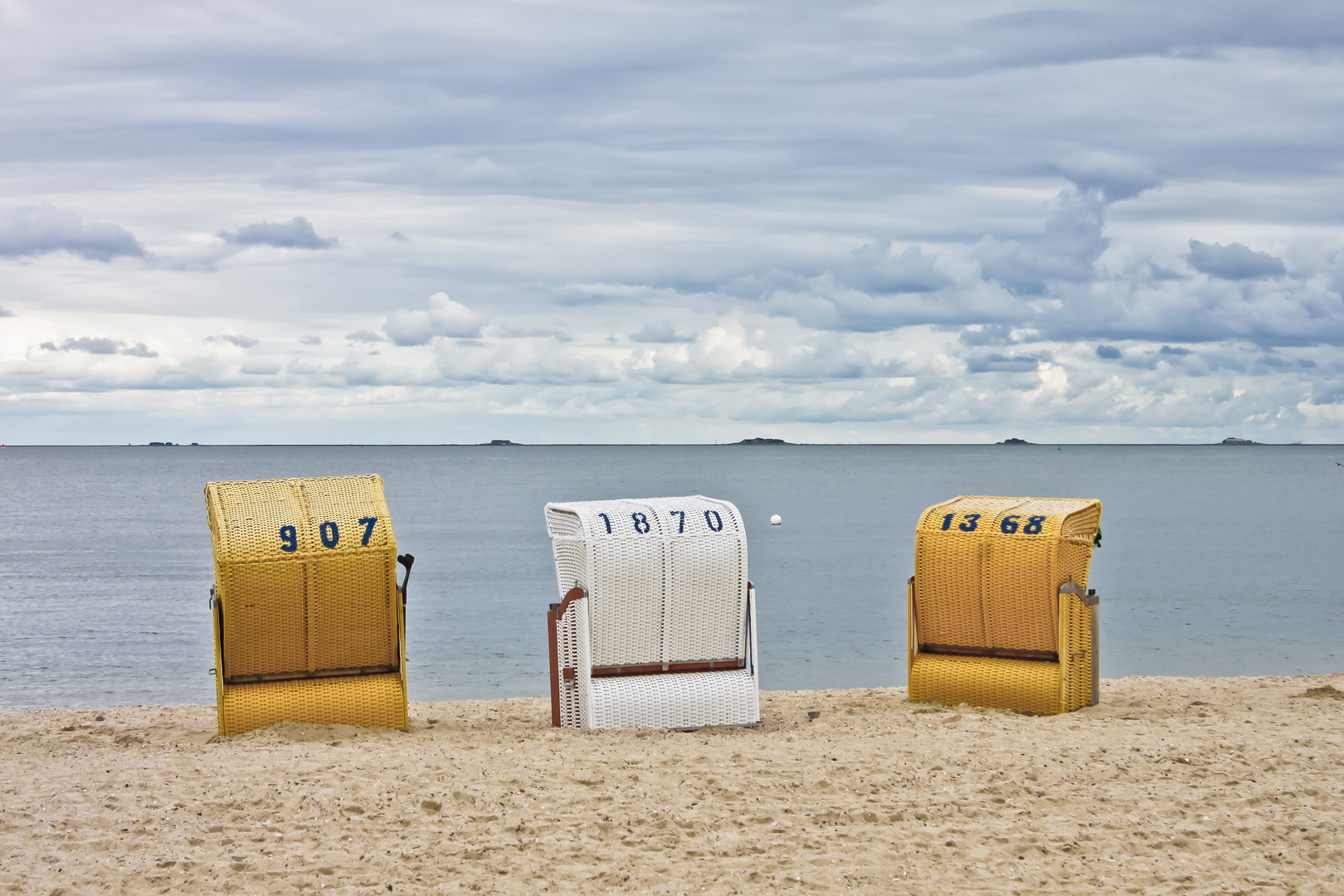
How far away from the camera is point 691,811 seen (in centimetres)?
740

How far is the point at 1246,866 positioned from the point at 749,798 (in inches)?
113

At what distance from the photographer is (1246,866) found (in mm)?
6445

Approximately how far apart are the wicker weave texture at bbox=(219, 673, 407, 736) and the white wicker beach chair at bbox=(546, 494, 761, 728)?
56.9 inches

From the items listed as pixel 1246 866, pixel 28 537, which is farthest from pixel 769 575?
pixel 28 537

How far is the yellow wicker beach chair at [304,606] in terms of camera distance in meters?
9.81

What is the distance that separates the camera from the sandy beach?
6.37m

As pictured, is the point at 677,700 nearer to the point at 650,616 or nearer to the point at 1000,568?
the point at 650,616

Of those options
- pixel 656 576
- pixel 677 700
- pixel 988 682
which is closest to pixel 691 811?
pixel 677 700

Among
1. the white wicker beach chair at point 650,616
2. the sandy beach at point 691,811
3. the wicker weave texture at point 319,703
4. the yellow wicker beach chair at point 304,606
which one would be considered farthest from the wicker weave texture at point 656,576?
the wicker weave texture at point 319,703

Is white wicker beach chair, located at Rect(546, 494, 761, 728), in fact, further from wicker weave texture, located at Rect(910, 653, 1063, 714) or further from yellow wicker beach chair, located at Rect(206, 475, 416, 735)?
wicker weave texture, located at Rect(910, 653, 1063, 714)

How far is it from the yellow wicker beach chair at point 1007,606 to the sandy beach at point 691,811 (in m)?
1.02

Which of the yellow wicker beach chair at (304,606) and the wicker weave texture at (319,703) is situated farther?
the wicker weave texture at (319,703)

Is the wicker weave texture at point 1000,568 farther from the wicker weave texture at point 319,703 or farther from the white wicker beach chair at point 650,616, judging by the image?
the wicker weave texture at point 319,703

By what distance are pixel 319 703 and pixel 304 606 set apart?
0.86 meters
